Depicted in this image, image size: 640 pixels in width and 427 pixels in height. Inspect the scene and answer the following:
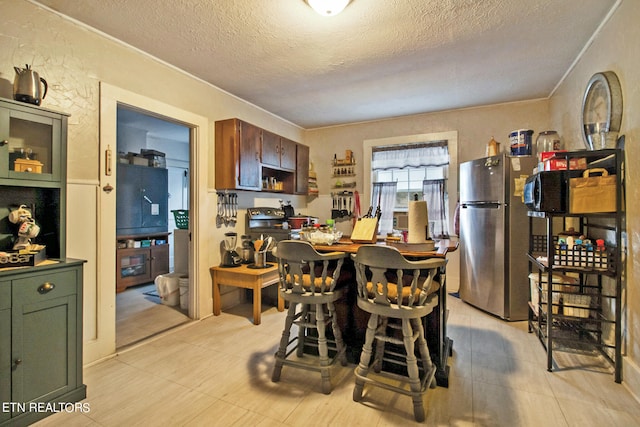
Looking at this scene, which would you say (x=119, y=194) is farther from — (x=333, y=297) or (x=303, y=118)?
(x=333, y=297)

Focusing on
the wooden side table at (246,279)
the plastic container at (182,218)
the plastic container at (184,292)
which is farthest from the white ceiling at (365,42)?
the plastic container at (184,292)

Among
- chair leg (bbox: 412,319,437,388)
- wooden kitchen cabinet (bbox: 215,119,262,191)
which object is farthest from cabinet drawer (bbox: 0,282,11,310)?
chair leg (bbox: 412,319,437,388)

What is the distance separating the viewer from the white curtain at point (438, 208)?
14.2 ft

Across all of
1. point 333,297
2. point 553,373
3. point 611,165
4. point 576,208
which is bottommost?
point 553,373

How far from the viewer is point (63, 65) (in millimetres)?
2154

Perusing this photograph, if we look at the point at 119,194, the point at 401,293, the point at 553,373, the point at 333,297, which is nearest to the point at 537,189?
the point at 553,373


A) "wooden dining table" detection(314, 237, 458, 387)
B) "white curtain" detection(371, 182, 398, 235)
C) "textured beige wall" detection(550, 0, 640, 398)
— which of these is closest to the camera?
"textured beige wall" detection(550, 0, 640, 398)

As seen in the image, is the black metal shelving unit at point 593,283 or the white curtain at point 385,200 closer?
the black metal shelving unit at point 593,283

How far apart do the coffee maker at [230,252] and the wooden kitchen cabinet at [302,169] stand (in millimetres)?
1422

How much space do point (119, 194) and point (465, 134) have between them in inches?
201

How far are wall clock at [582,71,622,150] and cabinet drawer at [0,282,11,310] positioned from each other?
3.89 m

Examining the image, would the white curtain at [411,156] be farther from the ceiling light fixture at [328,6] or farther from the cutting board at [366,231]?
the ceiling light fixture at [328,6]

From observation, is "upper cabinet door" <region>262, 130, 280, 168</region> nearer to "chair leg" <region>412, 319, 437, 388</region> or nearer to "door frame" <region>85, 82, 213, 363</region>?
"door frame" <region>85, 82, 213, 363</region>

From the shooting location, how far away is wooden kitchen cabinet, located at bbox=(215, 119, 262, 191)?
3.35 metres
